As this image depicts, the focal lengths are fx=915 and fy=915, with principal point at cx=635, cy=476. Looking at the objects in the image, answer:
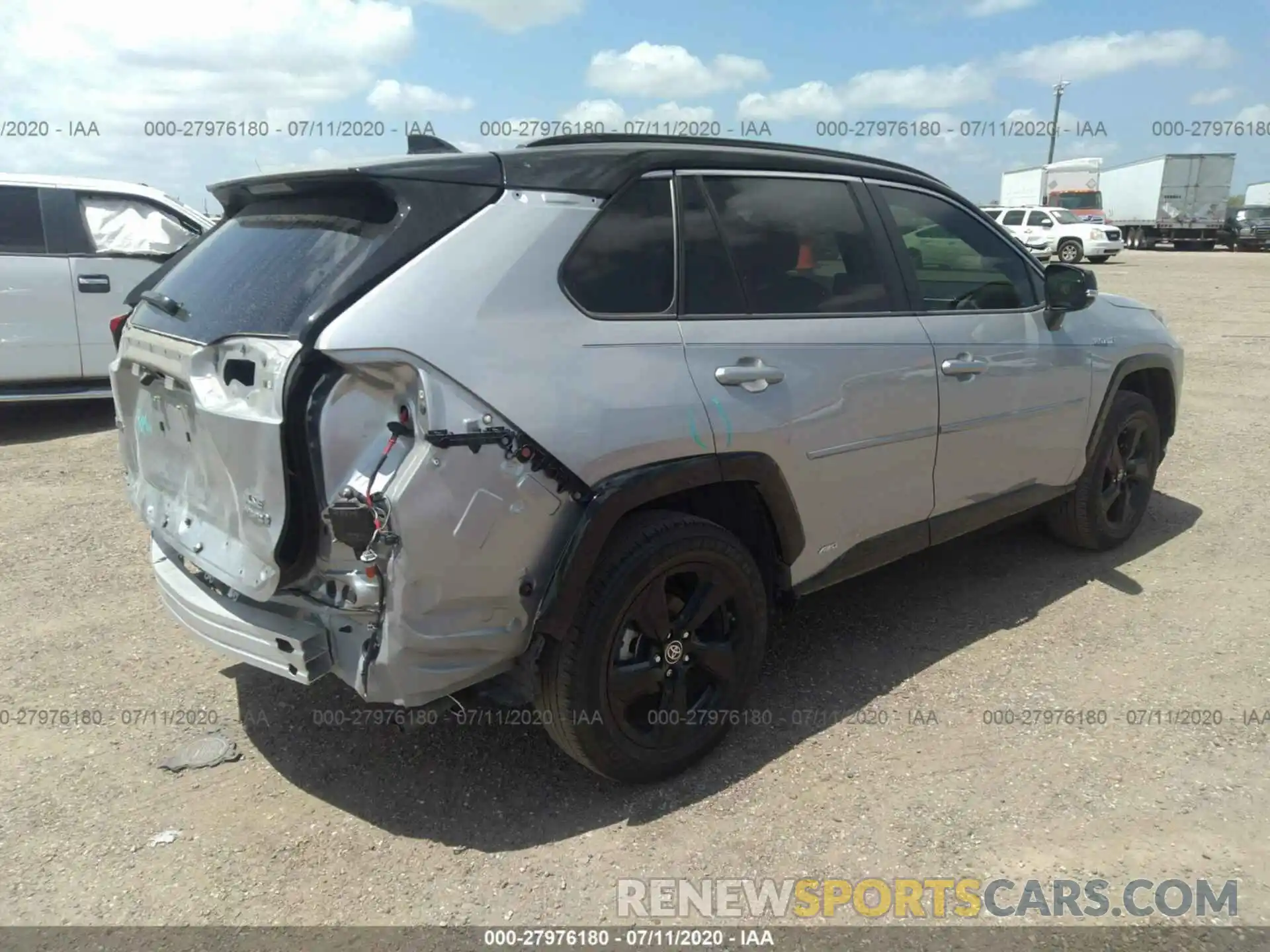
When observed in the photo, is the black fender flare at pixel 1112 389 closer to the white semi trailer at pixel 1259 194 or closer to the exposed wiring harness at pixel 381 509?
the exposed wiring harness at pixel 381 509

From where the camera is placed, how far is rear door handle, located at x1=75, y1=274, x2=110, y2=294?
23.6 feet

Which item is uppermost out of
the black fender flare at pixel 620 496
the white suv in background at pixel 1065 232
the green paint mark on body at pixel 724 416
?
the white suv in background at pixel 1065 232

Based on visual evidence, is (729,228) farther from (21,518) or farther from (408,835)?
(21,518)

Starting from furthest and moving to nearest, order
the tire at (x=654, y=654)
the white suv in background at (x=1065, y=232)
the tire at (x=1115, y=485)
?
the white suv in background at (x=1065, y=232) < the tire at (x=1115, y=485) < the tire at (x=654, y=654)

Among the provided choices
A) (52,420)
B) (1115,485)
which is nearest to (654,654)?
(1115,485)

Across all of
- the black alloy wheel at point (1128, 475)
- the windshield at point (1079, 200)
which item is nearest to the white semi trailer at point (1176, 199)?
the windshield at point (1079, 200)

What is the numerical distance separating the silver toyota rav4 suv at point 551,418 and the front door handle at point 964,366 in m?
0.01

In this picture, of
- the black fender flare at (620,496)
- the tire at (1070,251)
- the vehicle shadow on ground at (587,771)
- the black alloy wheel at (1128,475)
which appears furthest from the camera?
the tire at (1070,251)

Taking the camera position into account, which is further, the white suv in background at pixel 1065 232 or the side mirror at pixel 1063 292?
the white suv in background at pixel 1065 232

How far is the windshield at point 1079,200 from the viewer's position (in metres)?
33.4

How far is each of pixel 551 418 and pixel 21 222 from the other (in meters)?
6.66

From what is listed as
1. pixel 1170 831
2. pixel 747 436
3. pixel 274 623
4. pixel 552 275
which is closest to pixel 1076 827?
pixel 1170 831

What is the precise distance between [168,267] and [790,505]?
7.42 feet

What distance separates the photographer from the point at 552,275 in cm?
252
